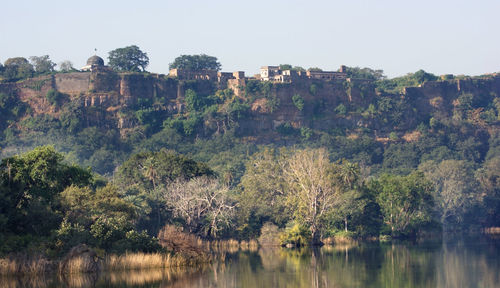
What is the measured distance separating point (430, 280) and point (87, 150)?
7175cm

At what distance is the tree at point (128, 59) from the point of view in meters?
125

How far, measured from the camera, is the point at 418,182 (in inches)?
2955

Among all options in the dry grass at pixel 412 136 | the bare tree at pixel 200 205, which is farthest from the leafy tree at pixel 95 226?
the dry grass at pixel 412 136

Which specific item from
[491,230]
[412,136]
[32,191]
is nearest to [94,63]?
[412,136]

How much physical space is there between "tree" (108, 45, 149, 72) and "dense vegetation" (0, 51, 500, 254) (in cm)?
690

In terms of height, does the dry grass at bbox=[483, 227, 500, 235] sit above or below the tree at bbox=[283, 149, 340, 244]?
below

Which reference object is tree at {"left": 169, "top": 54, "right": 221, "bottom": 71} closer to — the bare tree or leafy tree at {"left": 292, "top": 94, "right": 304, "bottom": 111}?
leafy tree at {"left": 292, "top": 94, "right": 304, "bottom": 111}

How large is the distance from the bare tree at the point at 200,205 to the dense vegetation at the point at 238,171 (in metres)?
0.17

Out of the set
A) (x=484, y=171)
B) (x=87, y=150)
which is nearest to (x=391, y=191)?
(x=484, y=171)

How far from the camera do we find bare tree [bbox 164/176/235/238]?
60.1m

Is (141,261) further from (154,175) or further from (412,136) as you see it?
(412,136)

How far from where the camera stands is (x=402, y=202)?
72812 millimetres

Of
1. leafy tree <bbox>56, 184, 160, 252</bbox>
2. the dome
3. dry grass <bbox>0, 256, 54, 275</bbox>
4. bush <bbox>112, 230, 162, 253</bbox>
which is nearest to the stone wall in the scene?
the dome

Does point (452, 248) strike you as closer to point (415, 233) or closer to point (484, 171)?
point (415, 233)
